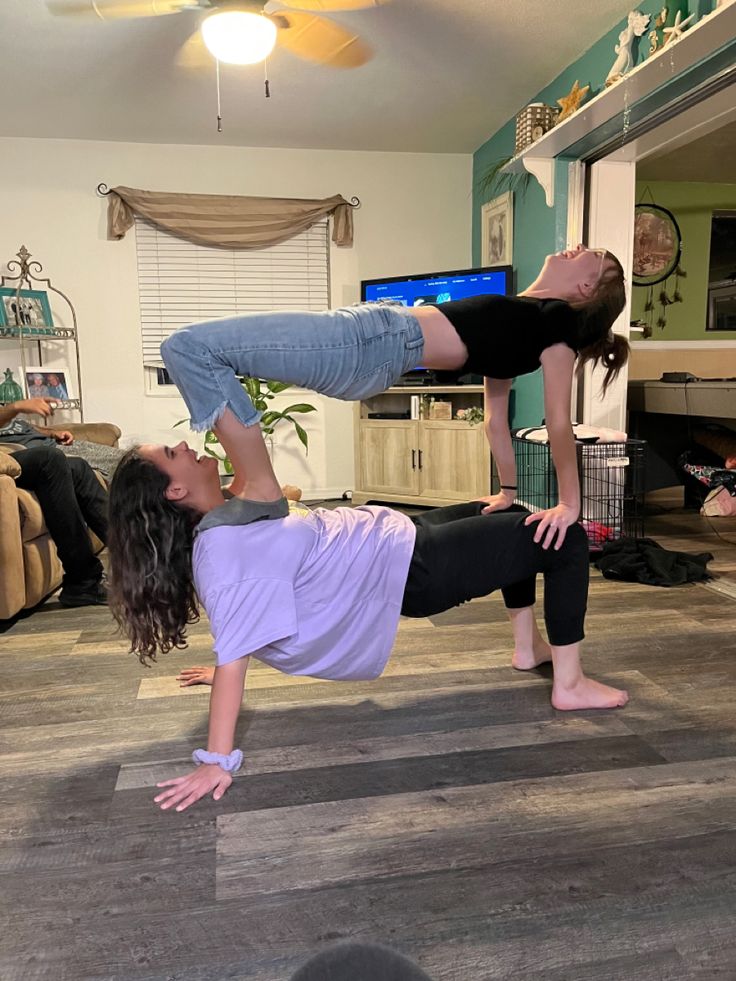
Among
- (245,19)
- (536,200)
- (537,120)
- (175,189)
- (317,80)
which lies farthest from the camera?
(175,189)

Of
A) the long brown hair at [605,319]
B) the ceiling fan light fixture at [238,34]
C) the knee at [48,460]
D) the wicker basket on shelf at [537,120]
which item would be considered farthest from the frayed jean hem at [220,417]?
the wicker basket on shelf at [537,120]

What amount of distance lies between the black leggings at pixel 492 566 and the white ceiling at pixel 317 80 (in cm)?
263

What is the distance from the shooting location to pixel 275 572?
151cm

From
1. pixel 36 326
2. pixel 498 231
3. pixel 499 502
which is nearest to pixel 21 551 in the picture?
pixel 499 502

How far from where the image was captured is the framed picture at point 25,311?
4.70 m

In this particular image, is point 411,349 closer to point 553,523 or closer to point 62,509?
point 553,523

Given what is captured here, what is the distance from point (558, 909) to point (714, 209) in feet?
17.8

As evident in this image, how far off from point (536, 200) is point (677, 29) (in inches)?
69.6

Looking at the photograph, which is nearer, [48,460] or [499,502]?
[499,502]

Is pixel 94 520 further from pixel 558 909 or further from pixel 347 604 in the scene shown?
pixel 558 909

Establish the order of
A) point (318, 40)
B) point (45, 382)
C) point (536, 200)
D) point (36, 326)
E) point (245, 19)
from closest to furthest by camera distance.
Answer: point (245, 19) → point (318, 40) → point (536, 200) → point (36, 326) → point (45, 382)

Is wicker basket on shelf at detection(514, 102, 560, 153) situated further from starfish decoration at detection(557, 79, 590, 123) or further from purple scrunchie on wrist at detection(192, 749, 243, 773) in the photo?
purple scrunchie on wrist at detection(192, 749, 243, 773)

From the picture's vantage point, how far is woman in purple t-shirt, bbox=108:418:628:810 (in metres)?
1.48

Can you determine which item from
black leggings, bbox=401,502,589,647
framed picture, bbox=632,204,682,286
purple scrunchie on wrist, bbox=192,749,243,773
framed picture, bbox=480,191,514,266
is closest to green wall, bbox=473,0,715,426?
framed picture, bbox=480,191,514,266
